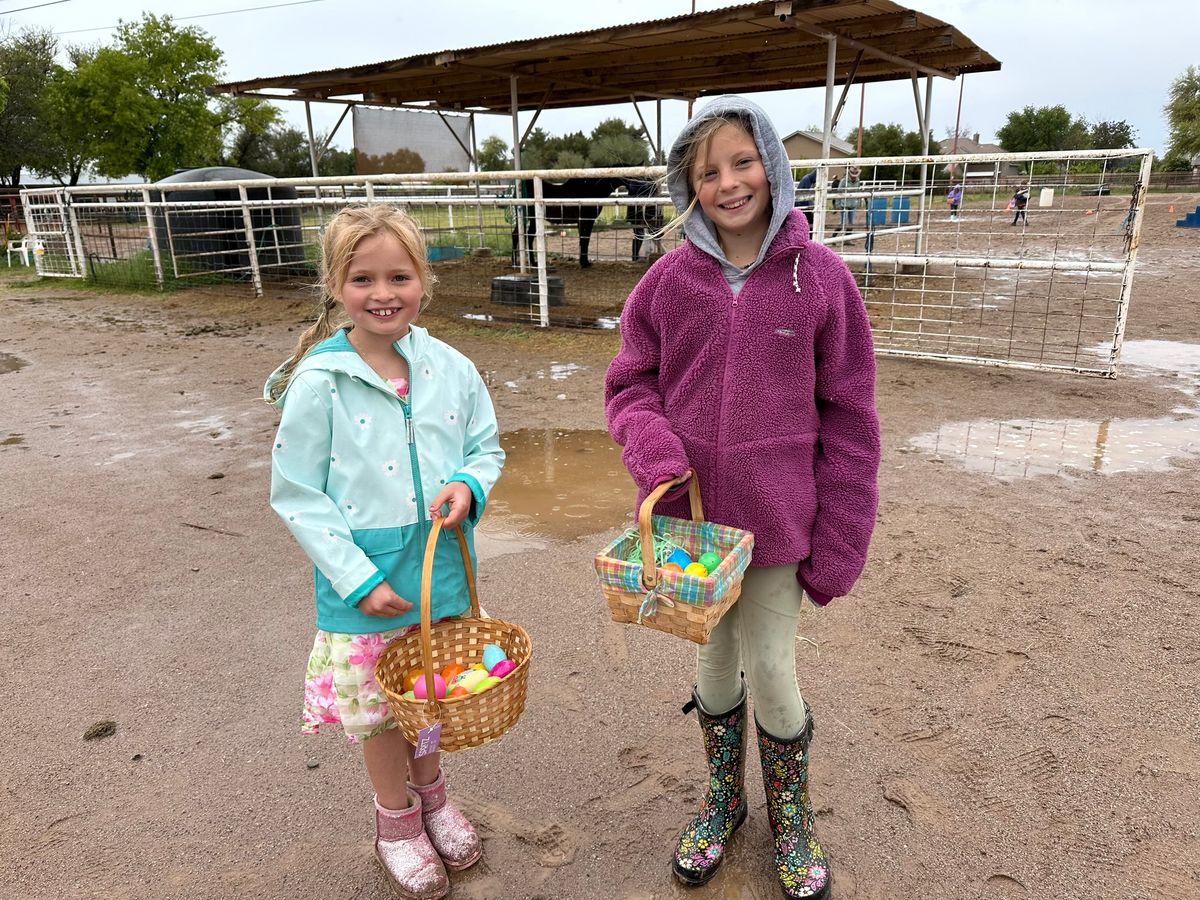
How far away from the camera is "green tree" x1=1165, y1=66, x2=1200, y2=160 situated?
42219 mm

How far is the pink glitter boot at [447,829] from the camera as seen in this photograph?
6.52 feet

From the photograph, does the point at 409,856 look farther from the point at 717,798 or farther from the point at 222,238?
the point at 222,238

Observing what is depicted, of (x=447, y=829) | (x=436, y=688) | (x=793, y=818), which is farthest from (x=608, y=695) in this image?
(x=436, y=688)

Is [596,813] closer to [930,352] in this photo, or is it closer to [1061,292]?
[930,352]

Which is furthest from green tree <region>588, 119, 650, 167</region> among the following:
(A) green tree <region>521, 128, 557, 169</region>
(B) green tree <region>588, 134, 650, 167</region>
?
(A) green tree <region>521, 128, 557, 169</region>

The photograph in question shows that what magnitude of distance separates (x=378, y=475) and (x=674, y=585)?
0.67 metres

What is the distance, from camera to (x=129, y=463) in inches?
192

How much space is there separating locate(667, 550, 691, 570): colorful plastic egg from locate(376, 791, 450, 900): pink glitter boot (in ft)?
2.81

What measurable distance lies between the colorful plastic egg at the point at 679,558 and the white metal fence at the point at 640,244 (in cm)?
350

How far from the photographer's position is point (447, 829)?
2012 mm

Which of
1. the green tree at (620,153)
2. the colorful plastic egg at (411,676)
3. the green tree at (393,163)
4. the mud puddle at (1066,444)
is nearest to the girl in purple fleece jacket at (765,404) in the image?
the colorful plastic egg at (411,676)

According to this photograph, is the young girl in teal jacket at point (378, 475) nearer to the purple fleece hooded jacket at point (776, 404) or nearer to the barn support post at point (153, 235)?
the purple fleece hooded jacket at point (776, 404)

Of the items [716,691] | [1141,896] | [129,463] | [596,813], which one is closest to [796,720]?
[716,691]

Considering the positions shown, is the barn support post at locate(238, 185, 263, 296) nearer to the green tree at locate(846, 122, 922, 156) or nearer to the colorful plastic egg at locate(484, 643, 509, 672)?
the colorful plastic egg at locate(484, 643, 509, 672)
